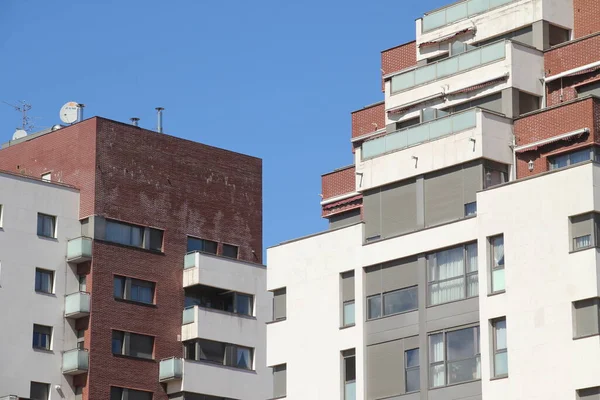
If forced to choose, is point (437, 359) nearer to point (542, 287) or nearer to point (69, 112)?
point (542, 287)

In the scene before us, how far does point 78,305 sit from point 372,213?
23.4 meters

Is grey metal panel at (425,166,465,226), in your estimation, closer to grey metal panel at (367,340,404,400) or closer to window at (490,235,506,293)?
window at (490,235,506,293)

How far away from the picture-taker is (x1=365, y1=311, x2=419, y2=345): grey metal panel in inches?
2881

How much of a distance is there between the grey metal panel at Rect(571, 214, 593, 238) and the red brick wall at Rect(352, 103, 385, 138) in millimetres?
16474

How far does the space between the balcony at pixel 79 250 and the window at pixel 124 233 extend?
5.03ft

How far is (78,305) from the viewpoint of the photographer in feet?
310

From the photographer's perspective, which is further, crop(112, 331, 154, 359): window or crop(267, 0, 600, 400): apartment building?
crop(112, 331, 154, 359): window

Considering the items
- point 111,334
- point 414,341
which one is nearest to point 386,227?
point 414,341

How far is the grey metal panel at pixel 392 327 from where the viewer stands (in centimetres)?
7319

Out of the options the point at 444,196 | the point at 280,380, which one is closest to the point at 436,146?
the point at 444,196

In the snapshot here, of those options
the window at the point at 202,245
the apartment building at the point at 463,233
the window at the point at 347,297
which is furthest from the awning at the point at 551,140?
the window at the point at 202,245

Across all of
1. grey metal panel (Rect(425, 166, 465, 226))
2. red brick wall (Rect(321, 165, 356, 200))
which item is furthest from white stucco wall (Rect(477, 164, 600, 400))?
red brick wall (Rect(321, 165, 356, 200))

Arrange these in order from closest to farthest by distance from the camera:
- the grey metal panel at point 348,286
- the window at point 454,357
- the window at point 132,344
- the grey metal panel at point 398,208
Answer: the window at point 454,357 < the grey metal panel at point 398,208 < the grey metal panel at point 348,286 < the window at point 132,344

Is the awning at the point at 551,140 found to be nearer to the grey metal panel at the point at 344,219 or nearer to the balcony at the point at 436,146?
the balcony at the point at 436,146
